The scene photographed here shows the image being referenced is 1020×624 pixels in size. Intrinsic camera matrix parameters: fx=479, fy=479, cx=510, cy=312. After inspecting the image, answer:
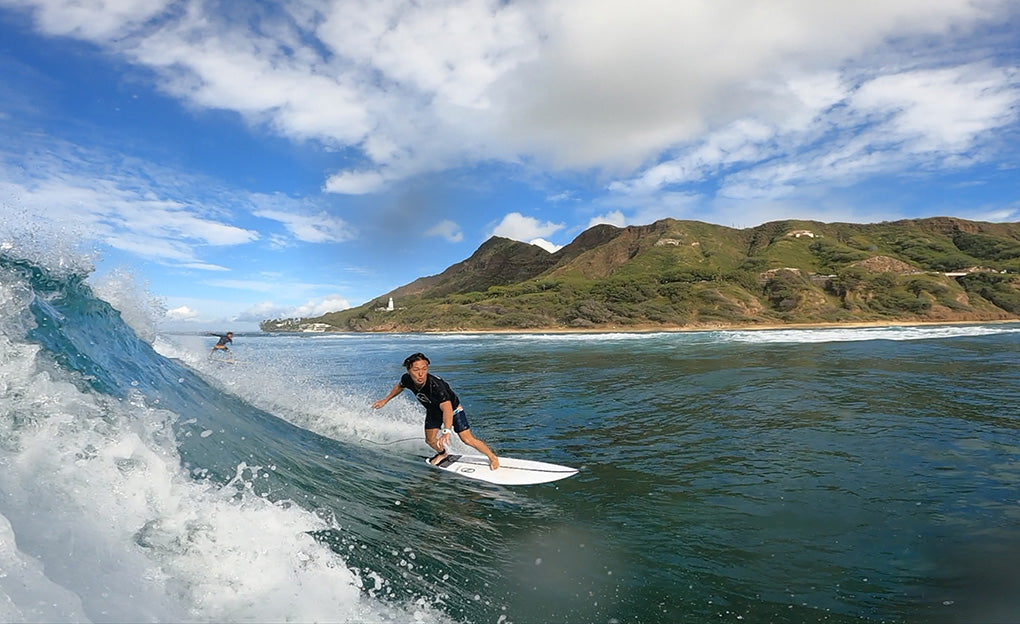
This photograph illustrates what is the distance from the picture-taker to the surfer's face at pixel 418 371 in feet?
29.3

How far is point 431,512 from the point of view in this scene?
7137 mm

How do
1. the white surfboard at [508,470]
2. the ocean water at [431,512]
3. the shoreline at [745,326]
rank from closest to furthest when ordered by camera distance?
the ocean water at [431,512] → the white surfboard at [508,470] → the shoreline at [745,326]

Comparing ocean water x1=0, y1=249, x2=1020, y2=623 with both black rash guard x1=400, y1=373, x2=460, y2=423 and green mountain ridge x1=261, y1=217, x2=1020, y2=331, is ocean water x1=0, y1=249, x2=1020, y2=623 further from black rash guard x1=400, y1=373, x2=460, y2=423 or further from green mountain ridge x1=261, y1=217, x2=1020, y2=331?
green mountain ridge x1=261, y1=217, x2=1020, y2=331

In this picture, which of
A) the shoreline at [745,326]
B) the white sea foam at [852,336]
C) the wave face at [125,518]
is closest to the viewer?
the wave face at [125,518]

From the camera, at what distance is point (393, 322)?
145250mm

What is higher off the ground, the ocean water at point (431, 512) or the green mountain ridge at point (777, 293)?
the green mountain ridge at point (777, 293)

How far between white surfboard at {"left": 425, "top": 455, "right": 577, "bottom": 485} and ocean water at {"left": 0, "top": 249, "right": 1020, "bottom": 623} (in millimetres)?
286

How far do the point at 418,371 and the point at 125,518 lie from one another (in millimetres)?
5081

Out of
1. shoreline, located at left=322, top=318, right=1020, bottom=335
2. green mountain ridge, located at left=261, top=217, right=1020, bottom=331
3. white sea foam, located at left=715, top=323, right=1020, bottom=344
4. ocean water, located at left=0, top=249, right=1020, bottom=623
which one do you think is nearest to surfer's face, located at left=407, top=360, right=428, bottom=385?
ocean water, located at left=0, top=249, right=1020, bottom=623

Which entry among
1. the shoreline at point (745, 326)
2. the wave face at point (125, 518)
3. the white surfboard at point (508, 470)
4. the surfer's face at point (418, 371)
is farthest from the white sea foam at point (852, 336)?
the wave face at point (125, 518)

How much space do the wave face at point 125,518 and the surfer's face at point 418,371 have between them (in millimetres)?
2650

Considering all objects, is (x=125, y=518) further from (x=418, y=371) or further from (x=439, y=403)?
(x=439, y=403)

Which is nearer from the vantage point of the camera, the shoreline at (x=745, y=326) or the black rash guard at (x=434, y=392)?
the black rash guard at (x=434, y=392)

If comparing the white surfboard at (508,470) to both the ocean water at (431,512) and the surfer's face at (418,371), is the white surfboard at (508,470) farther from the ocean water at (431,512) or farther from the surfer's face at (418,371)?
the surfer's face at (418,371)
